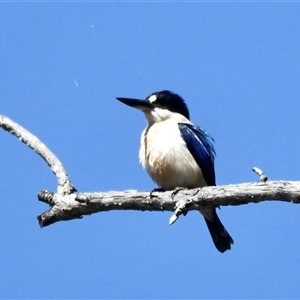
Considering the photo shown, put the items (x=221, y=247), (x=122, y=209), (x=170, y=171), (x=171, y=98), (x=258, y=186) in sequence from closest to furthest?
(x=258, y=186) → (x=122, y=209) → (x=170, y=171) → (x=221, y=247) → (x=171, y=98)

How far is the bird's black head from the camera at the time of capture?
8.19 metres

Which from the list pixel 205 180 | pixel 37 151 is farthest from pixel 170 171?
pixel 37 151

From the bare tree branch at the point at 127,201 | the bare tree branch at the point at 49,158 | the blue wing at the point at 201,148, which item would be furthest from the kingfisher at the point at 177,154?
the bare tree branch at the point at 49,158

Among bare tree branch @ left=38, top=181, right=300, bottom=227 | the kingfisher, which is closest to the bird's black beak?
the kingfisher

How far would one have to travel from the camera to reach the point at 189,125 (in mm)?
7793

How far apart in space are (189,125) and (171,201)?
204cm

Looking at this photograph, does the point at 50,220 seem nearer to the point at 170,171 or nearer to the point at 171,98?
the point at 170,171

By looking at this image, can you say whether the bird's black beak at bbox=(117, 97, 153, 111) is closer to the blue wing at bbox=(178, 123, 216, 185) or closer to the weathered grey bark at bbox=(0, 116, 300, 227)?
the blue wing at bbox=(178, 123, 216, 185)

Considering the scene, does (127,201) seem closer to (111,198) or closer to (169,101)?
(111,198)

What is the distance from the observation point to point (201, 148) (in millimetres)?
7477

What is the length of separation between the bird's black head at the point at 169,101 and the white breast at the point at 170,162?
0.71 meters

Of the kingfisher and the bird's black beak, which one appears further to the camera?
the bird's black beak

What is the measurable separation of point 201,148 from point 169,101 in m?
1.00

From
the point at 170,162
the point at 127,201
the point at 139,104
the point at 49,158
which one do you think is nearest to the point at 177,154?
the point at 170,162
